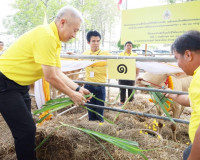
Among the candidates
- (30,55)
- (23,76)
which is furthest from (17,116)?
(30,55)

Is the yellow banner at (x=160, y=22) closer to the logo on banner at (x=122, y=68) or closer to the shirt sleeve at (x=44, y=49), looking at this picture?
the logo on banner at (x=122, y=68)

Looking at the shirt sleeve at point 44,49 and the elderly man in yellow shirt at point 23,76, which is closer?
the shirt sleeve at point 44,49

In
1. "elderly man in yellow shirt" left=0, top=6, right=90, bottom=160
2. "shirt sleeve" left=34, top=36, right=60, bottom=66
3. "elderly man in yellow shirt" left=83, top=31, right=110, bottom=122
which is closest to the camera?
"shirt sleeve" left=34, top=36, right=60, bottom=66

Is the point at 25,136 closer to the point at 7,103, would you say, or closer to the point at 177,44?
the point at 7,103

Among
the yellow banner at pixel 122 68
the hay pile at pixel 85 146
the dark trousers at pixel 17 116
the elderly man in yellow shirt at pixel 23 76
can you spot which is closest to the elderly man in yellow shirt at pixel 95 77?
the yellow banner at pixel 122 68

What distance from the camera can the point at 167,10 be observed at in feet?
7.32

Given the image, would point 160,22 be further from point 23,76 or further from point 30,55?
point 23,76

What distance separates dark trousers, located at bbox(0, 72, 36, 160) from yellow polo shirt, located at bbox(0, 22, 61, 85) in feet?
0.30

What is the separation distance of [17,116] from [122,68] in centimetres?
117

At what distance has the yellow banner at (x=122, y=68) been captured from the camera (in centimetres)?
202

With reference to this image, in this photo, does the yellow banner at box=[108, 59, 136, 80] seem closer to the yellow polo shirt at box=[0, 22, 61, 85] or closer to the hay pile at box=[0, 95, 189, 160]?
the hay pile at box=[0, 95, 189, 160]

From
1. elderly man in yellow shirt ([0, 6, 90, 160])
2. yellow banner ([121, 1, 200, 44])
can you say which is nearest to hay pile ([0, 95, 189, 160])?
elderly man in yellow shirt ([0, 6, 90, 160])

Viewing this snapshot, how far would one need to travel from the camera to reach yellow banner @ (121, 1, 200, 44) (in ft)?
6.86

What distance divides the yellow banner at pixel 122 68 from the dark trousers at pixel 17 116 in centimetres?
102
